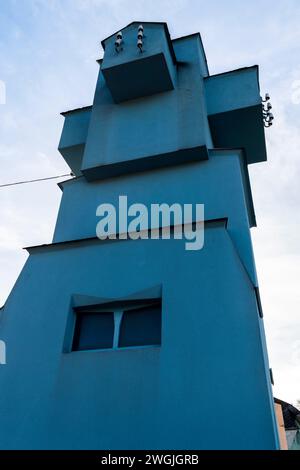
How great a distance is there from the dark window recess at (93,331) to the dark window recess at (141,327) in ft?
0.79

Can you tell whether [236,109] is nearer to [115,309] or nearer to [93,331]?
[115,309]

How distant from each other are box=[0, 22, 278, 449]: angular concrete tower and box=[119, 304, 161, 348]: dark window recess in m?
0.02

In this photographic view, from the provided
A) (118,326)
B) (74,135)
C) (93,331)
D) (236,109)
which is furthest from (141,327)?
(74,135)

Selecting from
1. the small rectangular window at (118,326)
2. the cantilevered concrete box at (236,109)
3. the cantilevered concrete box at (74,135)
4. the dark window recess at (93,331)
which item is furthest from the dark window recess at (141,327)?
the cantilevered concrete box at (74,135)

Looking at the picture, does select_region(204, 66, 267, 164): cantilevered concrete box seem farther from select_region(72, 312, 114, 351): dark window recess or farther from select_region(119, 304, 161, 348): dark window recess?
select_region(72, 312, 114, 351): dark window recess

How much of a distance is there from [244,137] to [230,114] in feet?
3.12

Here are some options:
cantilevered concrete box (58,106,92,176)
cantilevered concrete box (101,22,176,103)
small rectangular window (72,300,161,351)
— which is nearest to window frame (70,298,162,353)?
small rectangular window (72,300,161,351)

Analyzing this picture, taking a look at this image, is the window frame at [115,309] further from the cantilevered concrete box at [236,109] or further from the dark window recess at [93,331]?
the cantilevered concrete box at [236,109]

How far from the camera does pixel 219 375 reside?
4.39 metres

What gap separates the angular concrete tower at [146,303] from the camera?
4305 millimetres

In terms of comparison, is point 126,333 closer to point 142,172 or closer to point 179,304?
point 179,304

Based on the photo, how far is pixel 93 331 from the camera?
5.63 meters

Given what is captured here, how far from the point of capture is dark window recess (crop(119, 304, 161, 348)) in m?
5.20

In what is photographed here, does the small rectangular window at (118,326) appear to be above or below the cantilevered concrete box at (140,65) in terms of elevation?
below
